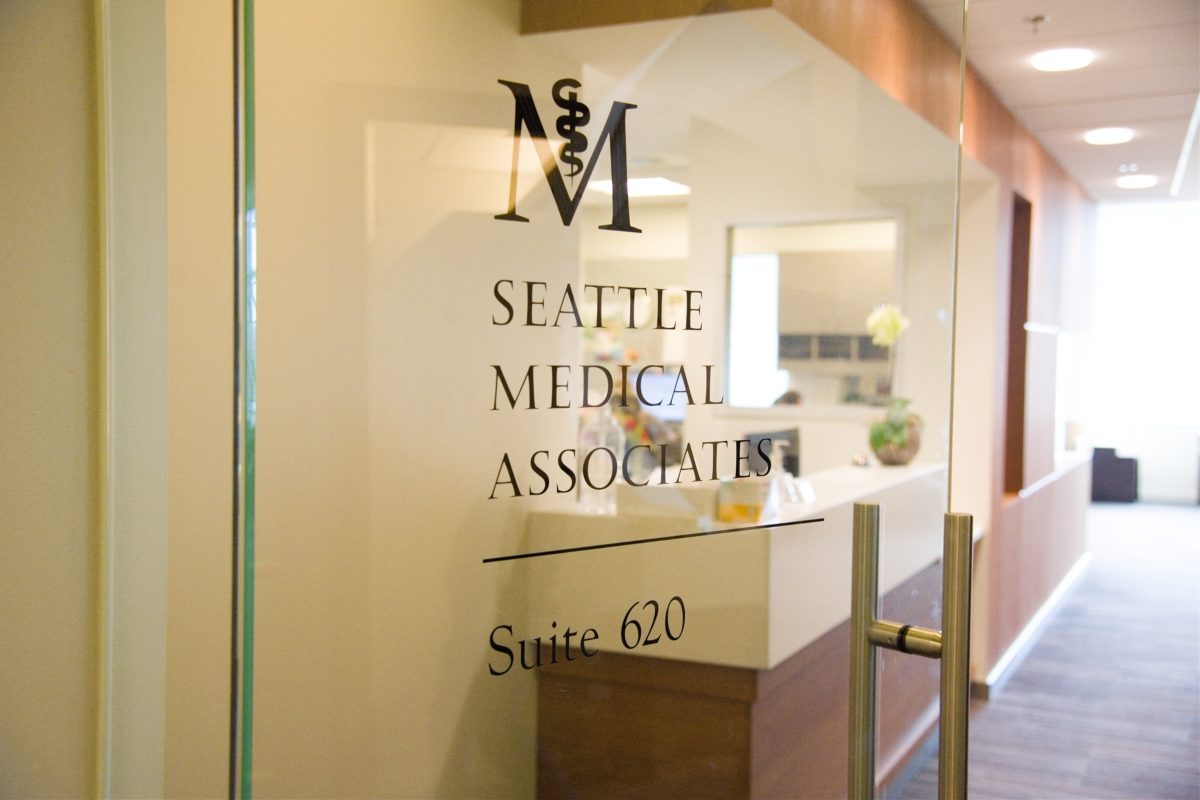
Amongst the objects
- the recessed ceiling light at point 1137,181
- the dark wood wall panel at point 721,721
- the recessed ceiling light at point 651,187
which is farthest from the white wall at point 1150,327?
the recessed ceiling light at point 651,187

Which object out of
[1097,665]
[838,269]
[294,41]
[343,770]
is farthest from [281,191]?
[1097,665]

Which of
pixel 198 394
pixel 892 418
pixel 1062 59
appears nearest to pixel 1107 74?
pixel 1062 59

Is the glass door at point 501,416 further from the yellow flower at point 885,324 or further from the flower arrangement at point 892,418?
the yellow flower at point 885,324

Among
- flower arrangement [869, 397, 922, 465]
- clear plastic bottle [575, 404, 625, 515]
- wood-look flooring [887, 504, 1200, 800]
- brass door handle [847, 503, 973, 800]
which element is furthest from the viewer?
flower arrangement [869, 397, 922, 465]

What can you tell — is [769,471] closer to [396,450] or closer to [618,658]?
[618,658]

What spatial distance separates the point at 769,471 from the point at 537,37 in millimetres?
514

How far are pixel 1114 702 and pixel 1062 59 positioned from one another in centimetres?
84

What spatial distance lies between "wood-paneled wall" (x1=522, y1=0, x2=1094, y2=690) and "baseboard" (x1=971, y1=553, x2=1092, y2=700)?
0.05 ft

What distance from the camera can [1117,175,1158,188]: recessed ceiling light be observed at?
45.2 inches

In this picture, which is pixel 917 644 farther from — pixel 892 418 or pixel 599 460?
pixel 892 418

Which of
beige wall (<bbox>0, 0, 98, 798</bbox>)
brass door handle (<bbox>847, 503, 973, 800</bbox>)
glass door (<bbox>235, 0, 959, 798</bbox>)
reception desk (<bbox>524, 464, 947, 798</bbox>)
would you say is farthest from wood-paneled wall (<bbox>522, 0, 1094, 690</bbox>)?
beige wall (<bbox>0, 0, 98, 798</bbox>)

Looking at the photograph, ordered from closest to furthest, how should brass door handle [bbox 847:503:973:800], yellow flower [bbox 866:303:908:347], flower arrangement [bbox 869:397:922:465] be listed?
1. brass door handle [bbox 847:503:973:800]
2. flower arrangement [bbox 869:397:922:465]
3. yellow flower [bbox 866:303:908:347]

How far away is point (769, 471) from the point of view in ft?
3.69

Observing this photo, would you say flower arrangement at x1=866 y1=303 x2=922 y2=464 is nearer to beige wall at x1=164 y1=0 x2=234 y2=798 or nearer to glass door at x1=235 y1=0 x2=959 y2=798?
glass door at x1=235 y1=0 x2=959 y2=798
